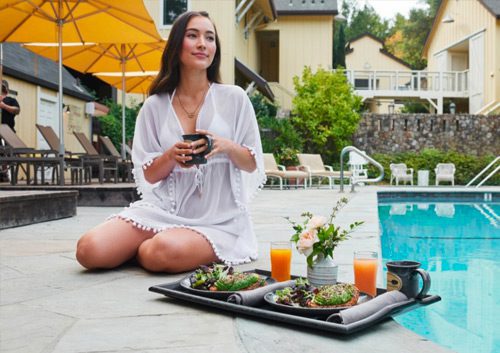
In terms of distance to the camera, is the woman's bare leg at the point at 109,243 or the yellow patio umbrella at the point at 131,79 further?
the yellow patio umbrella at the point at 131,79

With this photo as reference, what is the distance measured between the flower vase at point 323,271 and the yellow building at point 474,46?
21787 millimetres

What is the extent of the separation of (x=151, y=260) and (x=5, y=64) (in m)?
9.60

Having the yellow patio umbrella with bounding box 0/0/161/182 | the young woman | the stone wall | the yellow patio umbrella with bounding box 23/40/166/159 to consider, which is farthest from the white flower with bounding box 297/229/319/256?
the stone wall

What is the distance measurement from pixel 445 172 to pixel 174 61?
53.5ft

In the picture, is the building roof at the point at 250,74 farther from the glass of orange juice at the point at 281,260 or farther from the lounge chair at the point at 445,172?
the glass of orange juice at the point at 281,260

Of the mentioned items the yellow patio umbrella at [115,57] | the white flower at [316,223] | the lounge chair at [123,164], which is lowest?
the white flower at [316,223]

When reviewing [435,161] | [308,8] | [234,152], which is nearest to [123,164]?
[234,152]

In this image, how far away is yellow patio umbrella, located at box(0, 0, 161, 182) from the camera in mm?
8000

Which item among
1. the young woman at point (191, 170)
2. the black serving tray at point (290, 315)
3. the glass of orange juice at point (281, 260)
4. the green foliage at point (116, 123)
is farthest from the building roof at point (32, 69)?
the black serving tray at point (290, 315)

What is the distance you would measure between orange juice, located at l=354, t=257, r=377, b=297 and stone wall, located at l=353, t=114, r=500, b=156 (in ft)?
61.5

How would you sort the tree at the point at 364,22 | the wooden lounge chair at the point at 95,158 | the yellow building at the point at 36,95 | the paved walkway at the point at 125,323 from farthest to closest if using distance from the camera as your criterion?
the tree at the point at 364,22, the yellow building at the point at 36,95, the wooden lounge chair at the point at 95,158, the paved walkway at the point at 125,323

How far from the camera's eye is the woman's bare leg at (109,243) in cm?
308

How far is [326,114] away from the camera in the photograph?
19594mm

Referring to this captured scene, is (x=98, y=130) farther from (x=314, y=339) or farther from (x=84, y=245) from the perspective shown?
(x=314, y=339)
